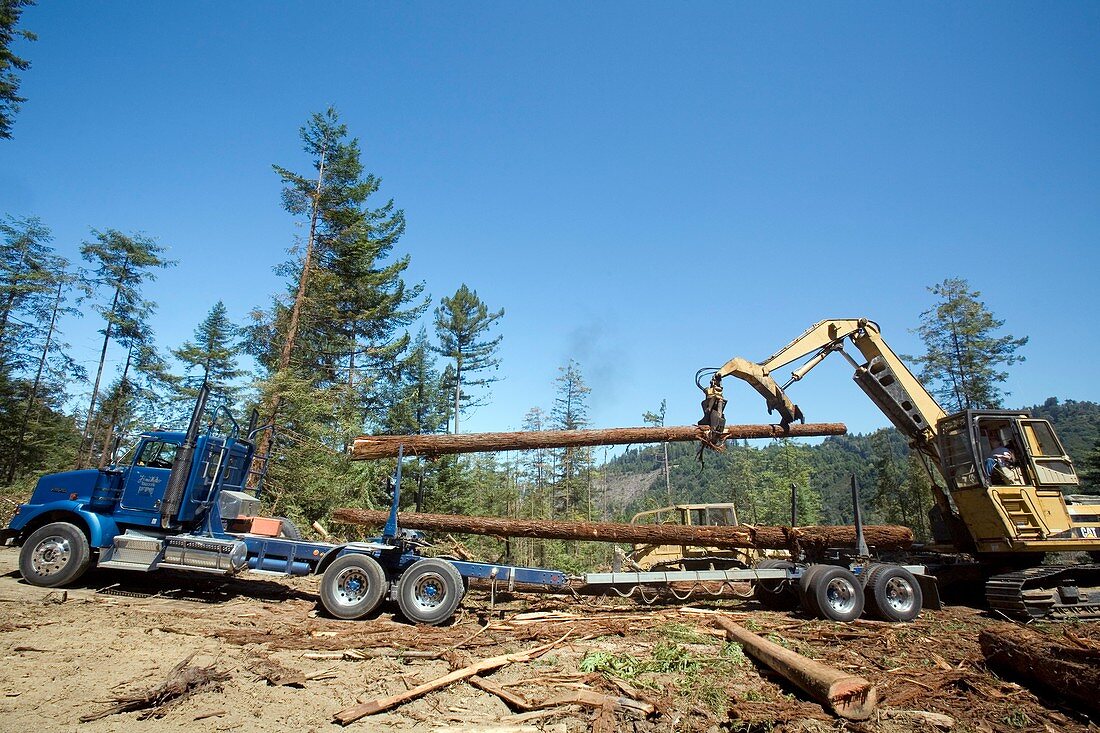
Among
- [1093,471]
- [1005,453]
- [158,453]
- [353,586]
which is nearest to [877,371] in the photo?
[1005,453]

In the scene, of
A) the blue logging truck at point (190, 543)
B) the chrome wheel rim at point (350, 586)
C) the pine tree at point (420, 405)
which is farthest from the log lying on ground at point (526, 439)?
the pine tree at point (420, 405)

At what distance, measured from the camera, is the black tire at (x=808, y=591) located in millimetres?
9945

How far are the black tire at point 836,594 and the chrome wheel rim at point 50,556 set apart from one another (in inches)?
555

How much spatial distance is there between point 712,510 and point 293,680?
→ 15.0 meters

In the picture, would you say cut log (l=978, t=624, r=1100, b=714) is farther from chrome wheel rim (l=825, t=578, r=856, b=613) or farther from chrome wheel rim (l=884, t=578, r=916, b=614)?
chrome wheel rim (l=884, t=578, r=916, b=614)

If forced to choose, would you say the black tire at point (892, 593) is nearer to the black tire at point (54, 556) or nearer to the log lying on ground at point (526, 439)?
the log lying on ground at point (526, 439)

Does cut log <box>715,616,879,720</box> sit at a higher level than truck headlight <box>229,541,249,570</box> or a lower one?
lower

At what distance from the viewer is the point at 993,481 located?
10.9 meters

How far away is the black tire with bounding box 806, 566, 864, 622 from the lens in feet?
32.1

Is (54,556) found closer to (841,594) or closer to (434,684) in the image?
(434,684)

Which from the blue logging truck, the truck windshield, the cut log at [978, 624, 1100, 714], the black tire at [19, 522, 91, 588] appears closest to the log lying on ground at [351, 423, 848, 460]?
the blue logging truck

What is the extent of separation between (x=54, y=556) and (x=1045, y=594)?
19254 millimetres

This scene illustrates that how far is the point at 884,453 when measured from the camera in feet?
162

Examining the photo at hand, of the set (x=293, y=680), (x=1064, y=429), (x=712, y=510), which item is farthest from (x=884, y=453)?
(x=1064, y=429)
